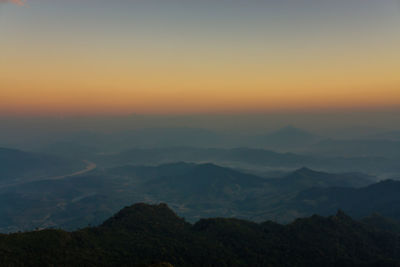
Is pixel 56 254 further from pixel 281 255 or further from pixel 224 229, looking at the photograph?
pixel 281 255

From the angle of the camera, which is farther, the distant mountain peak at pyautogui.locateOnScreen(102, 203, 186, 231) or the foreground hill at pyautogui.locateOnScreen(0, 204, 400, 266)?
the distant mountain peak at pyautogui.locateOnScreen(102, 203, 186, 231)

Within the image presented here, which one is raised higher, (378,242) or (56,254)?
(56,254)

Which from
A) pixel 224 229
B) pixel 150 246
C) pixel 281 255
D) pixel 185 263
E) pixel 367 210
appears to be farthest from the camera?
pixel 367 210

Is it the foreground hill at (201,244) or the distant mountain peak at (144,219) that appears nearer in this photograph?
the foreground hill at (201,244)

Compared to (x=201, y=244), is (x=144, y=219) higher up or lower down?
higher up

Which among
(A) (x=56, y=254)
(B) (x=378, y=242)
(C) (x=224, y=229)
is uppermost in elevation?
(A) (x=56, y=254)

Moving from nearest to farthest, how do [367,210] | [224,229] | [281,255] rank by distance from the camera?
[281,255], [224,229], [367,210]

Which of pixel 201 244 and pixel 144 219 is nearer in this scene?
pixel 201 244

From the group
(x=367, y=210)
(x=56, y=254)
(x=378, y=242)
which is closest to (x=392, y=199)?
(x=367, y=210)
